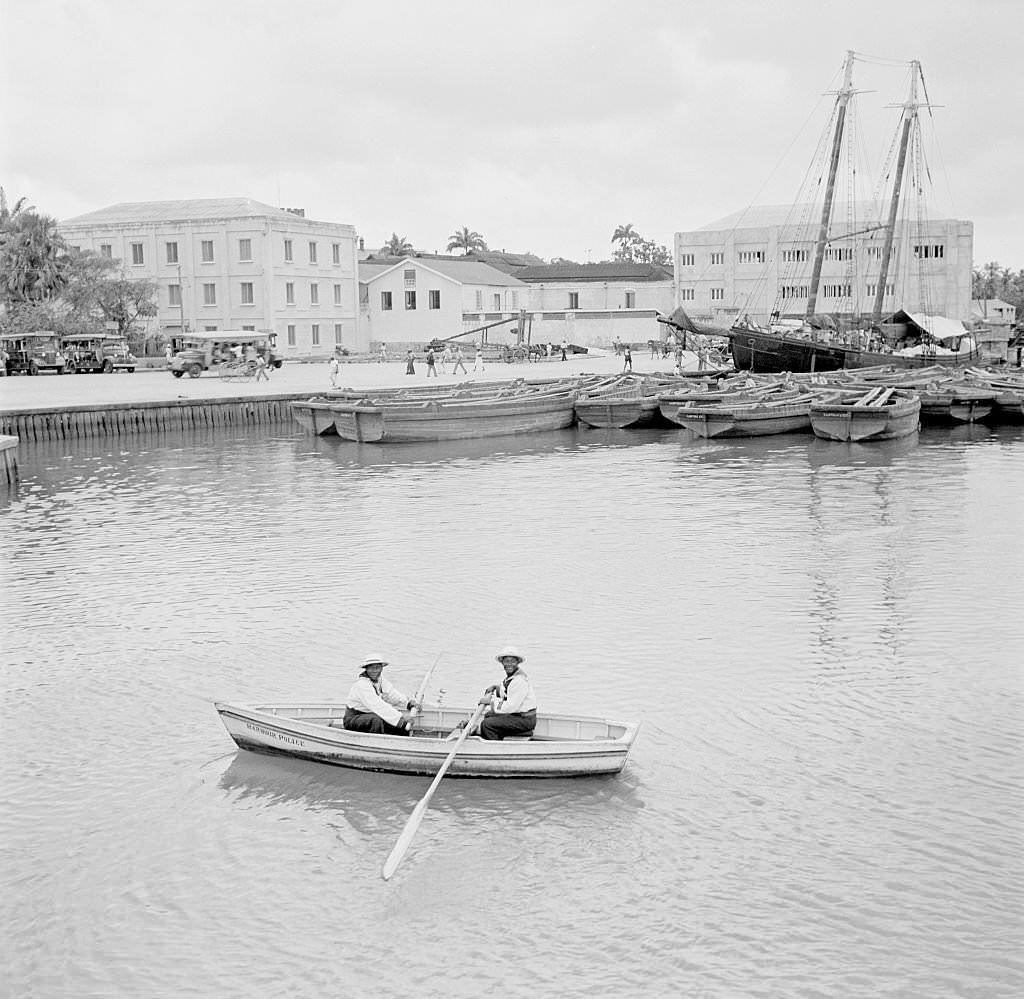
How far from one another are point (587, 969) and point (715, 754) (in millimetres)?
4153

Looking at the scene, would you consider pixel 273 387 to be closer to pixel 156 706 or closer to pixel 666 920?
pixel 156 706

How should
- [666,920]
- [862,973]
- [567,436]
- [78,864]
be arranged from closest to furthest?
1. [862,973]
2. [666,920]
3. [78,864]
4. [567,436]

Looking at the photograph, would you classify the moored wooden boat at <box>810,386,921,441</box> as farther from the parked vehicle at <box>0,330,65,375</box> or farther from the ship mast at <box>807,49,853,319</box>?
the parked vehicle at <box>0,330,65,375</box>

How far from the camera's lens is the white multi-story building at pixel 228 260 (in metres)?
72.4

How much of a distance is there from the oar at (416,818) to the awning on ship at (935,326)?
5833 cm

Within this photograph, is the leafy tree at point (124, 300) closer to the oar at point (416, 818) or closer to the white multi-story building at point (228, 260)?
the white multi-story building at point (228, 260)

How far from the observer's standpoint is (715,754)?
1266 cm

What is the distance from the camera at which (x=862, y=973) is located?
8.80 m

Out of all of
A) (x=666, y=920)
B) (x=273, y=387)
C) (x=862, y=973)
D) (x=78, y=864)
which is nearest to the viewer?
(x=862, y=973)

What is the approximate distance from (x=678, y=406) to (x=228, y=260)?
37828 millimetres

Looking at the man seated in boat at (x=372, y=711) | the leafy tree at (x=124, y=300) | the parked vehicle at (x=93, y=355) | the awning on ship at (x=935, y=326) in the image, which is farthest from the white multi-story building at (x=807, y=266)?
the man seated in boat at (x=372, y=711)

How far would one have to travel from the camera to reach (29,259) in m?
67.0

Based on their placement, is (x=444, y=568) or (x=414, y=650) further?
(x=444, y=568)

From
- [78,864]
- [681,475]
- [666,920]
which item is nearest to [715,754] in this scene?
[666,920]
